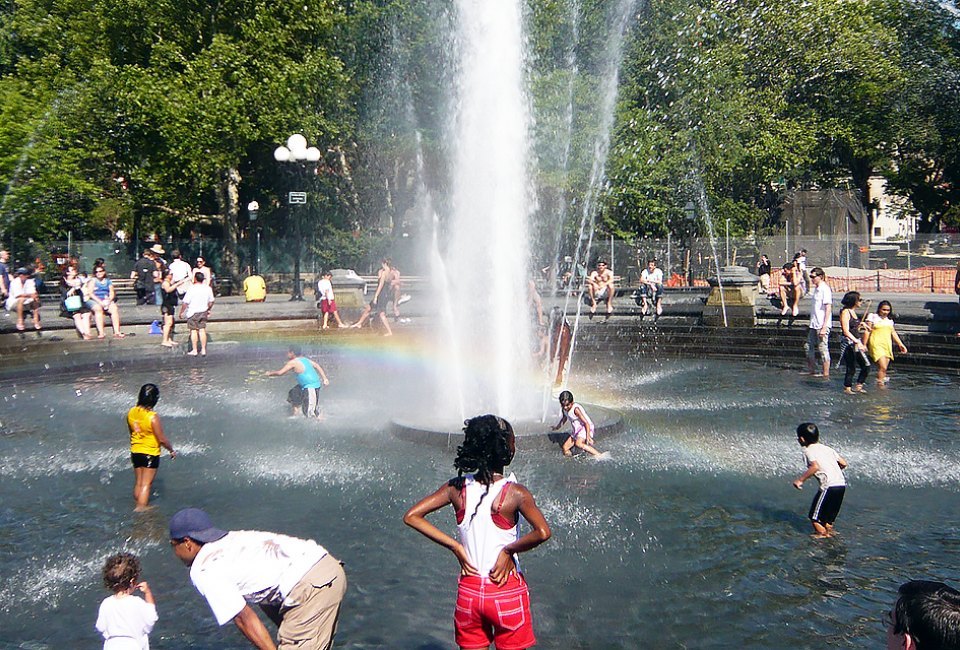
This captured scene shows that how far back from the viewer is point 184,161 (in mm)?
35156

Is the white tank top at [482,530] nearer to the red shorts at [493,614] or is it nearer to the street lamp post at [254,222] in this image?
the red shorts at [493,614]

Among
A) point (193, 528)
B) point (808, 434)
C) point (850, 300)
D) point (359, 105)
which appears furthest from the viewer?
point (359, 105)

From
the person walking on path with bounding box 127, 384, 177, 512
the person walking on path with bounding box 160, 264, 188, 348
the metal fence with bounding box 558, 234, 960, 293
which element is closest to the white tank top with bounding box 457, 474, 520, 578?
the person walking on path with bounding box 127, 384, 177, 512

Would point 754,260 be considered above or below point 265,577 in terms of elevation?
above

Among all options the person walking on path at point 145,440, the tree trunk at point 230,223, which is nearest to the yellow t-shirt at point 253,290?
the tree trunk at point 230,223

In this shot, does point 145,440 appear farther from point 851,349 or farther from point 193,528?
point 851,349

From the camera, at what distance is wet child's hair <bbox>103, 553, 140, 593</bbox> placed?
5.05 metres

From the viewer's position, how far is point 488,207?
15469 millimetres

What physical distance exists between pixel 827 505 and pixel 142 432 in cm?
621

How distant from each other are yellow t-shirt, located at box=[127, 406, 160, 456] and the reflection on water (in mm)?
622

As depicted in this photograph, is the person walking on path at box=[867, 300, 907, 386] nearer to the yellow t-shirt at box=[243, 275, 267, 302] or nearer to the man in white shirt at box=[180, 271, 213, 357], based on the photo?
the man in white shirt at box=[180, 271, 213, 357]

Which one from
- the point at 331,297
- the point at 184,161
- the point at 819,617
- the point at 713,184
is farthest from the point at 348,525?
the point at 713,184

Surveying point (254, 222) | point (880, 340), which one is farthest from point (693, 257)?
point (880, 340)

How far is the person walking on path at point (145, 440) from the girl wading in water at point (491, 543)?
544cm
